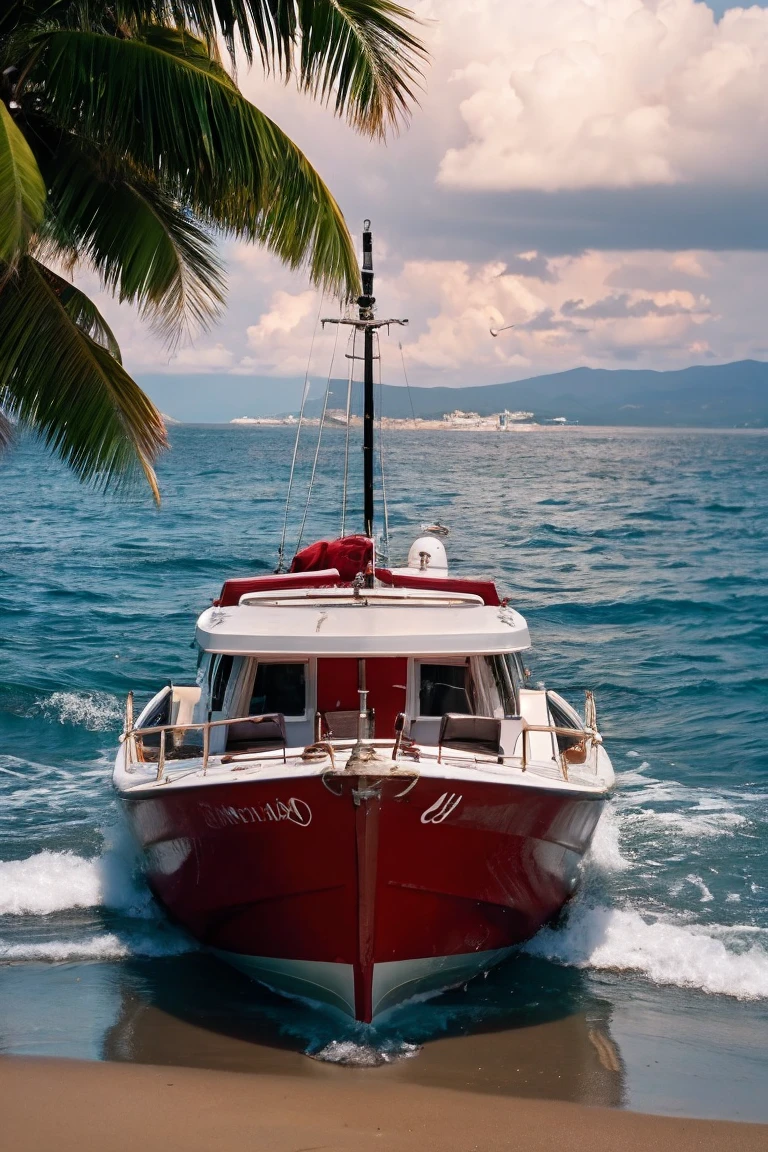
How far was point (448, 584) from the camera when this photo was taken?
1175 centimetres

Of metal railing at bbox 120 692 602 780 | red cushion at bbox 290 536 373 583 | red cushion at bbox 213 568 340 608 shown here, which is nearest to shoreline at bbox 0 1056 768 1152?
metal railing at bbox 120 692 602 780

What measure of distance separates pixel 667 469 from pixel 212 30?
256ft

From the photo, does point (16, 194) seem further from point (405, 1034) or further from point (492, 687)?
point (405, 1034)

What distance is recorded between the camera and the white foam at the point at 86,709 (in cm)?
1714

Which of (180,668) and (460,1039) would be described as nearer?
(460,1039)

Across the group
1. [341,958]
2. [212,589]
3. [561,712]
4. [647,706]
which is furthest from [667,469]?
[341,958]

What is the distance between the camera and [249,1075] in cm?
783

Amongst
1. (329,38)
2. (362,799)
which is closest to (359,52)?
(329,38)

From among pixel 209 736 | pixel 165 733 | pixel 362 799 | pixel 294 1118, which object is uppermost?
pixel 362 799

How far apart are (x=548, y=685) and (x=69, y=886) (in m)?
9.61

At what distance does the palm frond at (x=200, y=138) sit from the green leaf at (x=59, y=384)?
146 cm

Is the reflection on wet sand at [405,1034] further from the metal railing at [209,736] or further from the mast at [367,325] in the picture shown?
the mast at [367,325]

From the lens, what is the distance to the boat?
8.26m

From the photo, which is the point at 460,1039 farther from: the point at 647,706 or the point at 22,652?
the point at 22,652
